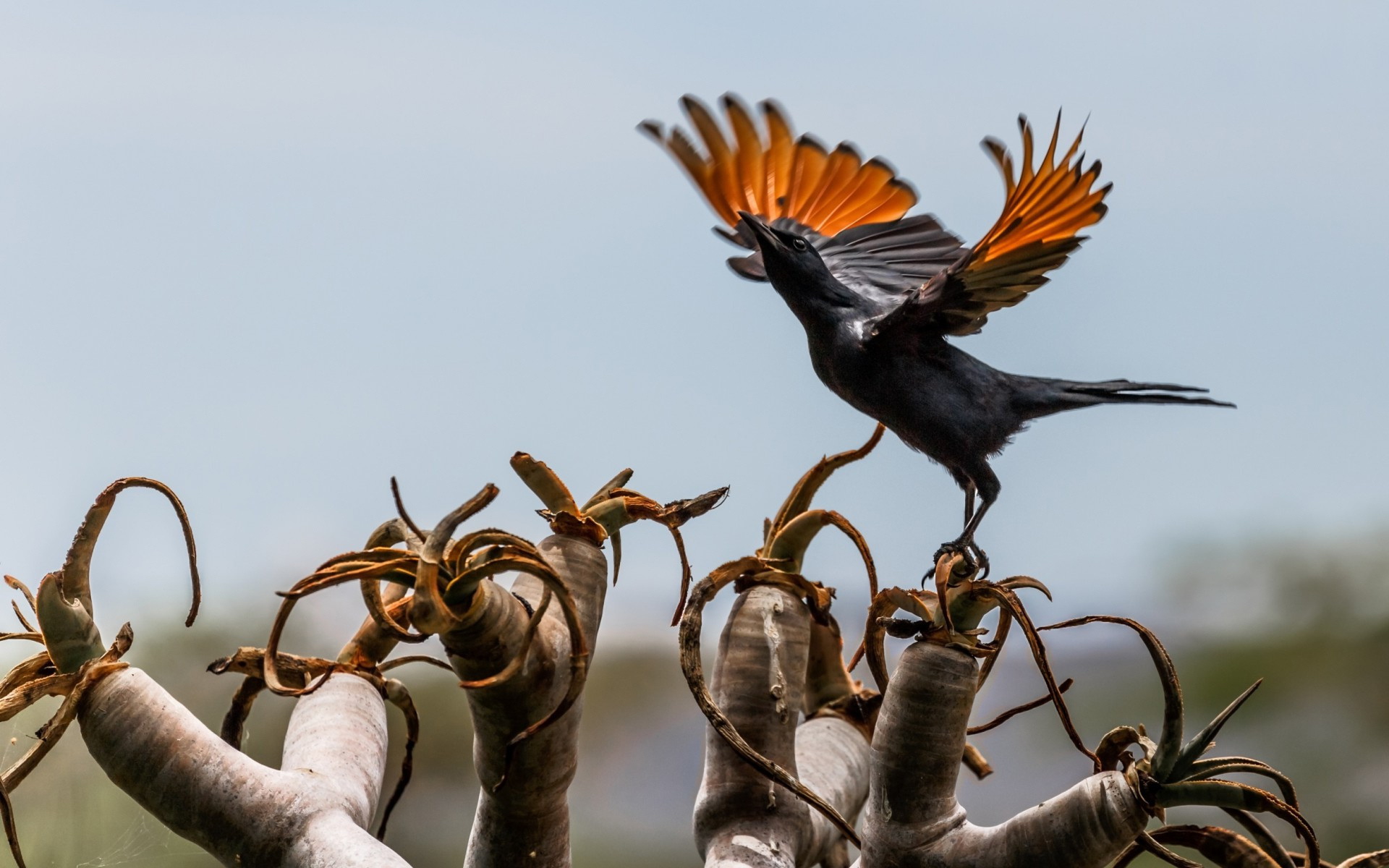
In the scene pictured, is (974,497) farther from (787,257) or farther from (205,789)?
(205,789)

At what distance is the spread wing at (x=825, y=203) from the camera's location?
3248mm

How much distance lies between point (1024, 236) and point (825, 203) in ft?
3.46

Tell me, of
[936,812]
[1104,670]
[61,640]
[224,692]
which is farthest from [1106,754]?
Answer: [1104,670]

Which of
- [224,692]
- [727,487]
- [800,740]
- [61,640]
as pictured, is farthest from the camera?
[224,692]

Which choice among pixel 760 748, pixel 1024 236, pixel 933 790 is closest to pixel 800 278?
pixel 1024 236

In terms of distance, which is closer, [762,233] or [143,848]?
[762,233]

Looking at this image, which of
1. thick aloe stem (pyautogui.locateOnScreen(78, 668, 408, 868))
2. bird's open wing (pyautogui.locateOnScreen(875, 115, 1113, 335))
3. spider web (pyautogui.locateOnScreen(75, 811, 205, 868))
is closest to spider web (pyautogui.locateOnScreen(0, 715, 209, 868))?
spider web (pyautogui.locateOnScreen(75, 811, 205, 868))

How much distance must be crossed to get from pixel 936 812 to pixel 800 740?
2.30 feet

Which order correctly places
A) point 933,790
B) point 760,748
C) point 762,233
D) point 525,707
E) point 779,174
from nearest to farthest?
point 525,707
point 933,790
point 760,748
point 762,233
point 779,174

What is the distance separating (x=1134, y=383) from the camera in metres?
2.88

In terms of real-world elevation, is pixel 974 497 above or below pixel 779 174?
below

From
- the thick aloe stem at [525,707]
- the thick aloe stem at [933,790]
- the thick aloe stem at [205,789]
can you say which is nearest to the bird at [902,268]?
the thick aloe stem at [933,790]

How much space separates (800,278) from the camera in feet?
9.47

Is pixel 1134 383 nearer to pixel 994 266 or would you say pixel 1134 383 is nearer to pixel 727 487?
pixel 994 266
